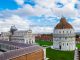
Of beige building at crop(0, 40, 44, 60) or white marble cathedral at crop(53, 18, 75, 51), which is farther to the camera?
white marble cathedral at crop(53, 18, 75, 51)

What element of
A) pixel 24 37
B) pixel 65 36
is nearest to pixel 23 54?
pixel 65 36

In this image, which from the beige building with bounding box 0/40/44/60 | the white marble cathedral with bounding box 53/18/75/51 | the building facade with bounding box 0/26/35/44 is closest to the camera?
the beige building with bounding box 0/40/44/60

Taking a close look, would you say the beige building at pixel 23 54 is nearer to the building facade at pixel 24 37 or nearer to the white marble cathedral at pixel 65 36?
the white marble cathedral at pixel 65 36

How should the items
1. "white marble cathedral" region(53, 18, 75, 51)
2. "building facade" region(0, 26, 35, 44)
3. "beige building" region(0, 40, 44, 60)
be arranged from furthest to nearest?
"building facade" region(0, 26, 35, 44) → "white marble cathedral" region(53, 18, 75, 51) → "beige building" region(0, 40, 44, 60)

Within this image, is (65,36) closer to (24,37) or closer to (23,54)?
(24,37)

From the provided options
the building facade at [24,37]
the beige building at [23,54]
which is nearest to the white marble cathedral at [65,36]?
the building facade at [24,37]

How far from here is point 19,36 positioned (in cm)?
7762

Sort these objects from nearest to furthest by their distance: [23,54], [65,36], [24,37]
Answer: [23,54] < [65,36] < [24,37]

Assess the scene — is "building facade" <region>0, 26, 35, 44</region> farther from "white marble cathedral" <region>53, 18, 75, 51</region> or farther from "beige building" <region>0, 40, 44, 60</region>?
"beige building" <region>0, 40, 44, 60</region>

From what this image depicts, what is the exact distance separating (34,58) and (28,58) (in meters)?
2.27

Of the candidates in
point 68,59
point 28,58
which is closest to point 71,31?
point 68,59

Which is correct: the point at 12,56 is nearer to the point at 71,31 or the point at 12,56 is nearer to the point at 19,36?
the point at 71,31

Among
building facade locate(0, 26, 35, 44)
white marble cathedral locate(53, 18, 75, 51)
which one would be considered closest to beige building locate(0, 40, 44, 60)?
white marble cathedral locate(53, 18, 75, 51)

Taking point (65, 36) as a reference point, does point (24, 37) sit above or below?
below
